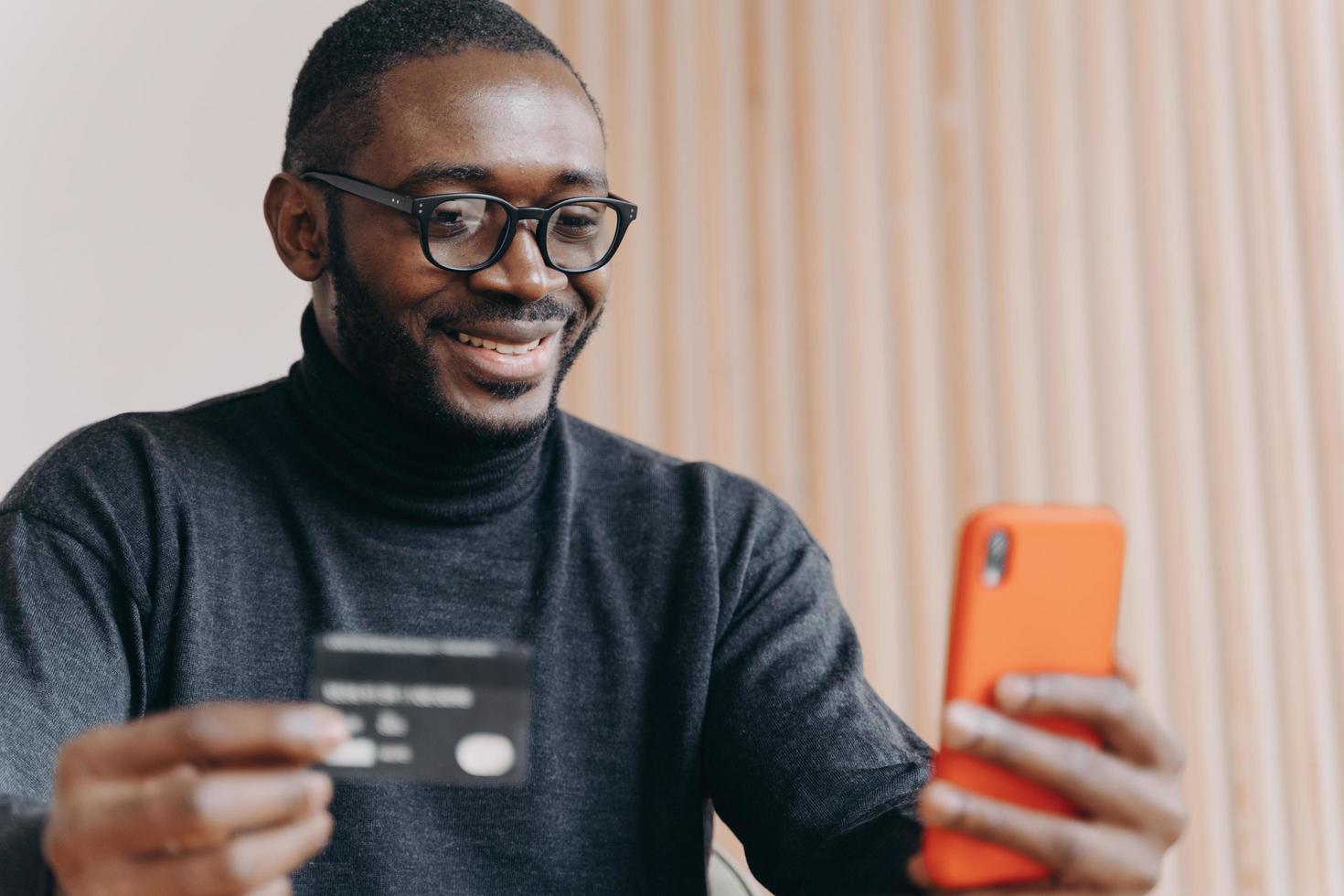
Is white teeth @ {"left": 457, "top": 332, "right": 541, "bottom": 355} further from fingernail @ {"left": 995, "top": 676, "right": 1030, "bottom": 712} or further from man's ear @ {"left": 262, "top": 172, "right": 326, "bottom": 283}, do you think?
fingernail @ {"left": 995, "top": 676, "right": 1030, "bottom": 712}

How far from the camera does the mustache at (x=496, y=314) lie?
1373mm

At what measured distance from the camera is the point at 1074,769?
86cm

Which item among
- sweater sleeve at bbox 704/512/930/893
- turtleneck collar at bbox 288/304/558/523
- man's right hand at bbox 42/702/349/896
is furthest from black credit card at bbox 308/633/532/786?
turtleneck collar at bbox 288/304/558/523

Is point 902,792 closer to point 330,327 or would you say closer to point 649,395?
point 330,327

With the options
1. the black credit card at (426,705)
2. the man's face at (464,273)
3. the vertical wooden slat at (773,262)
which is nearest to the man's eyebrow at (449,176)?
the man's face at (464,273)

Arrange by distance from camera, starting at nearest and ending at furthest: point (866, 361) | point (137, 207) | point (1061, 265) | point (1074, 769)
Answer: point (1074, 769)
point (137, 207)
point (1061, 265)
point (866, 361)

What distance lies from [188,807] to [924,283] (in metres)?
1.92

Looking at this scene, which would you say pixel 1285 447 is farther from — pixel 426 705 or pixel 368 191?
pixel 426 705

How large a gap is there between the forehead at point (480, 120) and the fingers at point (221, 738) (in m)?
0.74

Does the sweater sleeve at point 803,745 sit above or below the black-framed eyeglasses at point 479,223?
below

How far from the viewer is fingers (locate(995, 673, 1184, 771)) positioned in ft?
2.82

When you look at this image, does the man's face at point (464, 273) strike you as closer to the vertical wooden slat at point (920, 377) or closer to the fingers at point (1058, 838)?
the fingers at point (1058, 838)

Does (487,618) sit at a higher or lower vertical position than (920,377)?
lower

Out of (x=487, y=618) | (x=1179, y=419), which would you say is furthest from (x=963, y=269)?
(x=487, y=618)
